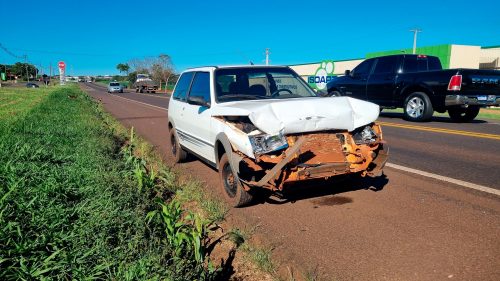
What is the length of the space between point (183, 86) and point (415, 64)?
929 centimetres

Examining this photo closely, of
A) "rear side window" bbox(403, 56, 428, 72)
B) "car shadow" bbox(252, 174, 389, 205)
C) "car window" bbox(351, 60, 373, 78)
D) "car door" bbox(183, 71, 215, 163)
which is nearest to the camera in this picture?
"car shadow" bbox(252, 174, 389, 205)

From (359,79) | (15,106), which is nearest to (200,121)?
(359,79)

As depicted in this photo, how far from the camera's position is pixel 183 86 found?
6.73 meters

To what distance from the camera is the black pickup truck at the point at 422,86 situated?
35.6 ft

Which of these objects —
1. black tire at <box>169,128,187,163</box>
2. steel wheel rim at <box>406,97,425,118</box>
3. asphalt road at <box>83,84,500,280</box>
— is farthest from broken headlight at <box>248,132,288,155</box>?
steel wheel rim at <box>406,97,425,118</box>

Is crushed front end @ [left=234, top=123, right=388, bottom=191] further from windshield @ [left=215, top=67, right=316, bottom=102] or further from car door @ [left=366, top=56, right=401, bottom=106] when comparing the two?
car door @ [left=366, top=56, right=401, bottom=106]

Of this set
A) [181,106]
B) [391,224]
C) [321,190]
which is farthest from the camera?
[181,106]

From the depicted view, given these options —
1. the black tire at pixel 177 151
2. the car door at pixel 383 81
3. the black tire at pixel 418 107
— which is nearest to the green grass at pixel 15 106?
the black tire at pixel 177 151

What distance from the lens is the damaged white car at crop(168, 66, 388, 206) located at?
149 inches

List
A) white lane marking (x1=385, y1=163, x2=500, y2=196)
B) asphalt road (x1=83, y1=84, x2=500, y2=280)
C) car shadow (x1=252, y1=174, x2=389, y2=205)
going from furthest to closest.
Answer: white lane marking (x1=385, y1=163, x2=500, y2=196), car shadow (x1=252, y1=174, x2=389, y2=205), asphalt road (x1=83, y1=84, x2=500, y2=280)

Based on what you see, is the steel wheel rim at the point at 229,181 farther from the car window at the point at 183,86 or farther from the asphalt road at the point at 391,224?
the car window at the point at 183,86

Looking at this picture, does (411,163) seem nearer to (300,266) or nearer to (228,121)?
(228,121)

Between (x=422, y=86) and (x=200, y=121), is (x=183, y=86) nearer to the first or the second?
(x=200, y=121)

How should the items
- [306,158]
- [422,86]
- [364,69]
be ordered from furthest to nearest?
[364,69] < [422,86] < [306,158]
